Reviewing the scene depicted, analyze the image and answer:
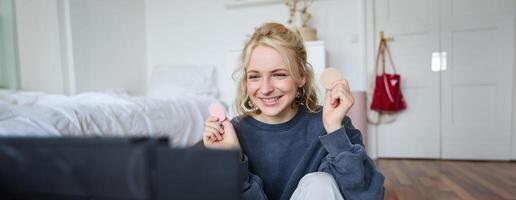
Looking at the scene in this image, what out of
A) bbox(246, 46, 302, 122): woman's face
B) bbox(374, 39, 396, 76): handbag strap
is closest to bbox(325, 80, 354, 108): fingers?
bbox(246, 46, 302, 122): woman's face

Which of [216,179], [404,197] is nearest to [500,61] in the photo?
[404,197]

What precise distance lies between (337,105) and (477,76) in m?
2.23

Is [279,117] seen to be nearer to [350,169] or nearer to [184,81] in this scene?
[350,169]

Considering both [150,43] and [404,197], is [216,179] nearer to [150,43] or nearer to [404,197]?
[404,197]

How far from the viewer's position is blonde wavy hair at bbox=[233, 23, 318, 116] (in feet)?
2.51

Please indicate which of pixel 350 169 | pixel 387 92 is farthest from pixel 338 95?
pixel 387 92

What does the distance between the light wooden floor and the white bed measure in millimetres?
1220

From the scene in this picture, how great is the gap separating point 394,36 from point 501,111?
38.4 inches

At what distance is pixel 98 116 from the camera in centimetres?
125

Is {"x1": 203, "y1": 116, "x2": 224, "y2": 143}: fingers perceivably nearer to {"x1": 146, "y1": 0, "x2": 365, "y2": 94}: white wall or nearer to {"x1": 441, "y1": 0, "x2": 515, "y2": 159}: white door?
{"x1": 146, "y1": 0, "x2": 365, "y2": 94}: white wall

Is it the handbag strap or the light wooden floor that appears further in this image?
the handbag strap

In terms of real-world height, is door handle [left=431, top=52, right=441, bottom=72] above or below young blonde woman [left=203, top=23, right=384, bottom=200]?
above

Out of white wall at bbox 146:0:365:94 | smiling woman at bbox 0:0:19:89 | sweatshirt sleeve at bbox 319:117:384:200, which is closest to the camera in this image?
sweatshirt sleeve at bbox 319:117:384:200

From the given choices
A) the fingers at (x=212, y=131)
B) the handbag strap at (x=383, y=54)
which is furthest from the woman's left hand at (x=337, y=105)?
the handbag strap at (x=383, y=54)
